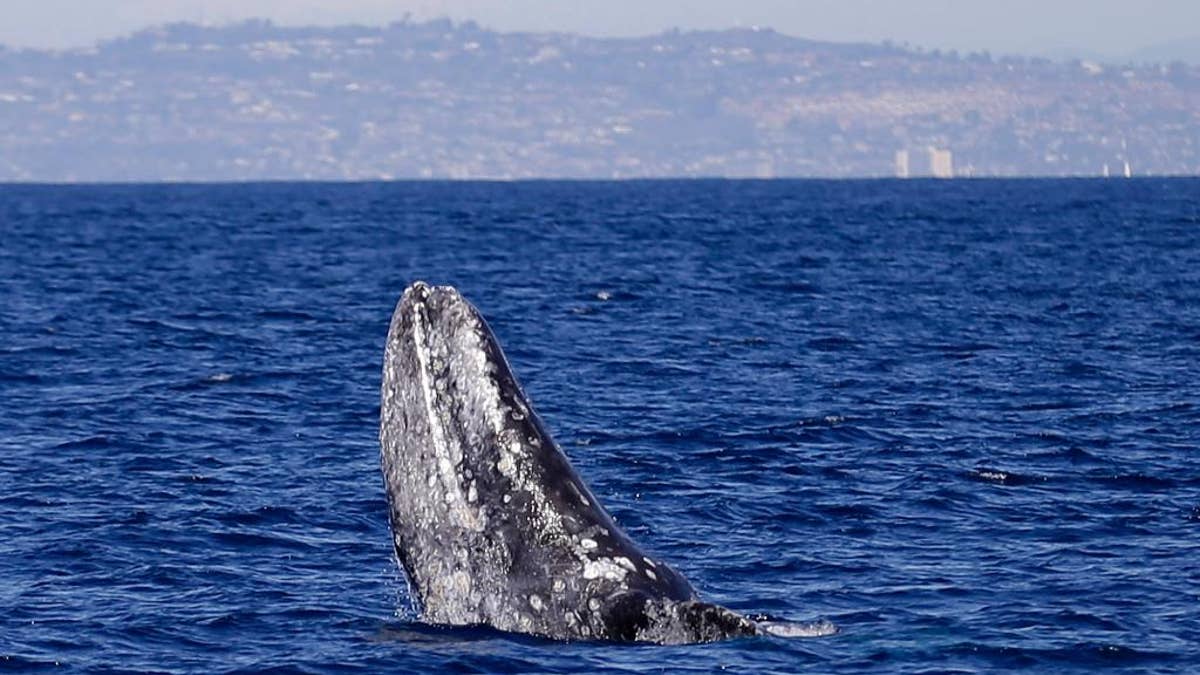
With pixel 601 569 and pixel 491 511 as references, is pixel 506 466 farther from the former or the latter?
pixel 601 569

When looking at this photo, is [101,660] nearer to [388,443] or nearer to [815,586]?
[388,443]

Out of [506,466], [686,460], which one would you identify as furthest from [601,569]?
[686,460]

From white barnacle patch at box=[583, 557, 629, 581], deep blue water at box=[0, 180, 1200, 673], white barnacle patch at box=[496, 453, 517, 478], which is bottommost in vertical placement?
deep blue water at box=[0, 180, 1200, 673]

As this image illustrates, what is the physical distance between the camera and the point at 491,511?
516 inches

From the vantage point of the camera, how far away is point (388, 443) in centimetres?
1331

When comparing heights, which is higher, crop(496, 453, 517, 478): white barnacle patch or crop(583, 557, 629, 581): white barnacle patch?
crop(496, 453, 517, 478): white barnacle patch

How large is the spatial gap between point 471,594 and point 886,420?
1460cm

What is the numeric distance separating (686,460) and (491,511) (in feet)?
35.9

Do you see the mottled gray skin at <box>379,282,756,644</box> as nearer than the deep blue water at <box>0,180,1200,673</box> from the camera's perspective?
Yes

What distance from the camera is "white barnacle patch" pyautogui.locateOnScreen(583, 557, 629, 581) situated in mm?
13062

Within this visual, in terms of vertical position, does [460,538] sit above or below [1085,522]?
above

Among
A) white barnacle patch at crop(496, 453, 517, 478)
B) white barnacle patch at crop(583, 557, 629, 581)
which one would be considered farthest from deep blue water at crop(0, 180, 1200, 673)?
white barnacle patch at crop(496, 453, 517, 478)

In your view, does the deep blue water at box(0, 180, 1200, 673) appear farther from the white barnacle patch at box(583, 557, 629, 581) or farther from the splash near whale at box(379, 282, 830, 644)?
the white barnacle patch at box(583, 557, 629, 581)

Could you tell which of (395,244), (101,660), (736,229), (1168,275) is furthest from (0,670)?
(736,229)
